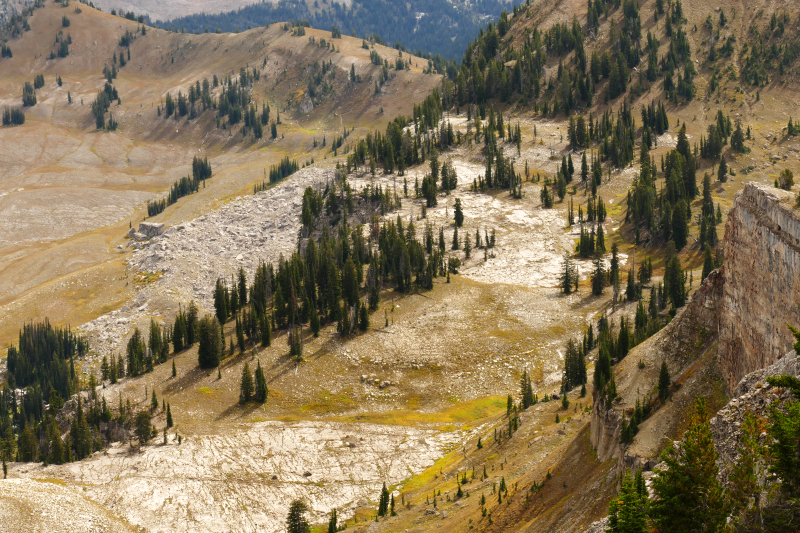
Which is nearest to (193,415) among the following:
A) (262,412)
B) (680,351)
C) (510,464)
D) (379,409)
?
(262,412)

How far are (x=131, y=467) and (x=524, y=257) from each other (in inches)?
4427

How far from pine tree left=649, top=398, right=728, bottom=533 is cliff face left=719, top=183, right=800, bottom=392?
12394 millimetres

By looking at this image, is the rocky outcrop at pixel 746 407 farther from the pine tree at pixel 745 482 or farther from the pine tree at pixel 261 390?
the pine tree at pixel 261 390

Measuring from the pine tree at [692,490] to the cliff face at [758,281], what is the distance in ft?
40.7

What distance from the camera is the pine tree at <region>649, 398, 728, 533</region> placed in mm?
35125

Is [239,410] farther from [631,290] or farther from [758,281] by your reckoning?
[758,281]

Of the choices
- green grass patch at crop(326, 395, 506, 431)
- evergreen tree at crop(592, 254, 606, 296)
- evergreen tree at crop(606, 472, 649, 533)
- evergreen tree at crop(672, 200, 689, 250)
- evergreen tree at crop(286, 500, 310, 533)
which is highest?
evergreen tree at crop(606, 472, 649, 533)

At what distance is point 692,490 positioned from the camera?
3569 cm

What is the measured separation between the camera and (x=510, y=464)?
93.7m

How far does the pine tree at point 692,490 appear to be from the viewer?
35.1m

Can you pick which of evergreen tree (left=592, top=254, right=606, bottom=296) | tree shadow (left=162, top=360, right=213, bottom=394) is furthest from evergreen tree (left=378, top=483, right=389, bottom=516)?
evergreen tree (left=592, top=254, right=606, bottom=296)

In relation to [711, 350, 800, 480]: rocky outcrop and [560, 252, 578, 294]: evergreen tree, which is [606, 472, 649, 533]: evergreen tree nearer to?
[711, 350, 800, 480]: rocky outcrop

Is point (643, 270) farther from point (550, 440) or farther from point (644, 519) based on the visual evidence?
point (644, 519)

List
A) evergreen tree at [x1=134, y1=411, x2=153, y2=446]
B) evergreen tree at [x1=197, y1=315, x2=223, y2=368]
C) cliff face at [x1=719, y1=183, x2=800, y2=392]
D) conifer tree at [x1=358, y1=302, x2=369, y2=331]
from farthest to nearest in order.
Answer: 1. conifer tree at [x1=358, y1=302, x2=369, y2=331]
2. evergreen tree at [x1=197, y1=315, x2=223, y2=368]
3. evergreen tree at [x1=134, y1=411, x2=153, y2=446]
4. cliff face at [x1=719, y1=183, x2=800, y2=392]
